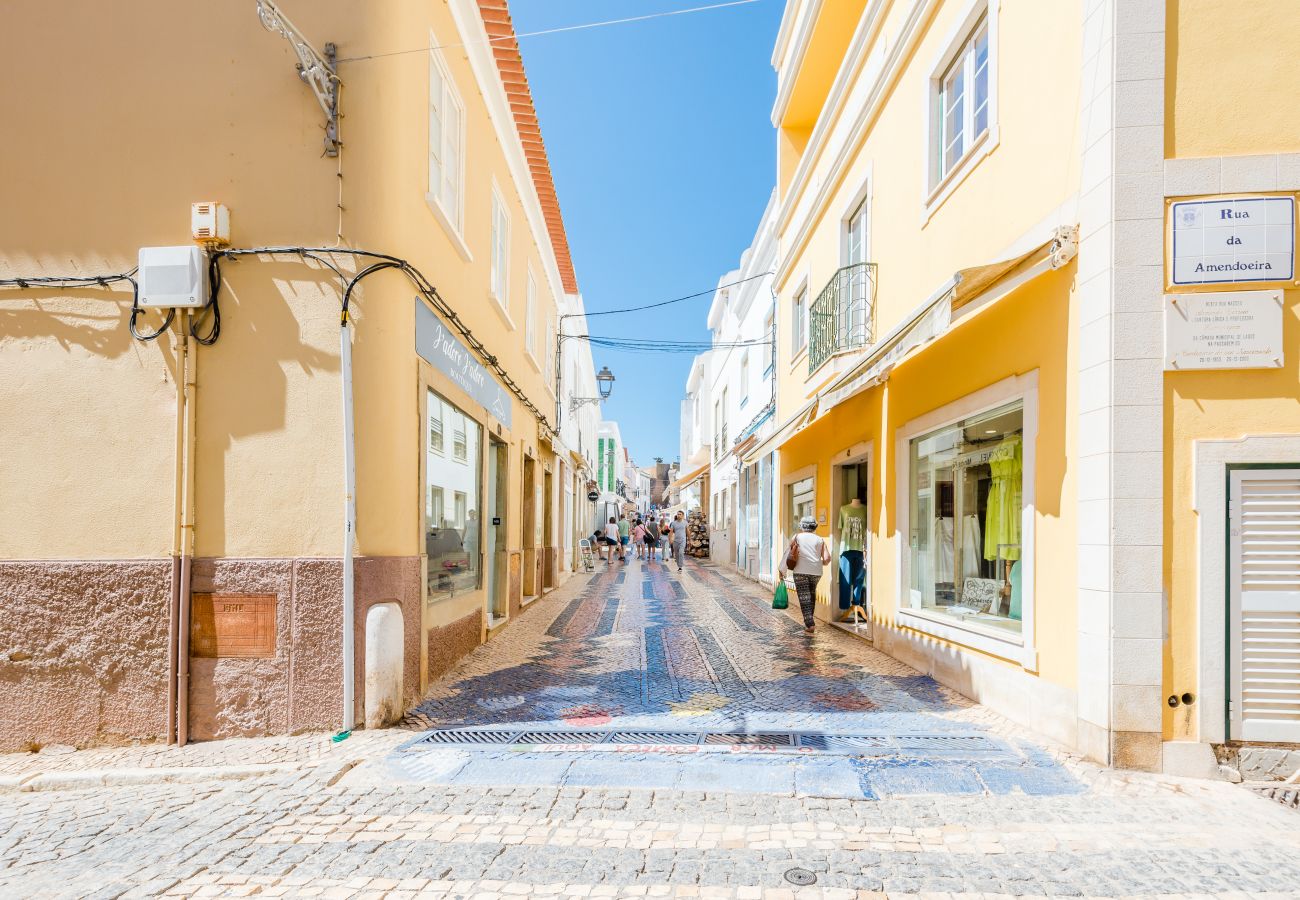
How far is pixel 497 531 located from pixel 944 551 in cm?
559

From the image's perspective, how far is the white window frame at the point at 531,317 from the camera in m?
11.9

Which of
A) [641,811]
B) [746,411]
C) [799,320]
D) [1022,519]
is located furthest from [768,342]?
[641,811]

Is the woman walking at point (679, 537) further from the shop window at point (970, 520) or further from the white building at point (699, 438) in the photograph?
the shop window at point (970, 520)

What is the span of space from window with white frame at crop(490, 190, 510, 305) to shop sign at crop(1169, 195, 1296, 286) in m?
6.84

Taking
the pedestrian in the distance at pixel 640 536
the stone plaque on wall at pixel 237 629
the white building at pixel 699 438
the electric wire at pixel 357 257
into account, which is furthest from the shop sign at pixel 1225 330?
the pedestrian in the distance at pixel 640 536

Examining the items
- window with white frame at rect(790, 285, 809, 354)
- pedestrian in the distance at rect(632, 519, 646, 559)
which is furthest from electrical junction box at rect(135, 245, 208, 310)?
pedestrian in the distance at rect(632, 519, 646, 559)

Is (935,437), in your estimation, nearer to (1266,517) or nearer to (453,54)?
(1266,517)

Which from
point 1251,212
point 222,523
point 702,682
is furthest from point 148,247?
point 1251,212

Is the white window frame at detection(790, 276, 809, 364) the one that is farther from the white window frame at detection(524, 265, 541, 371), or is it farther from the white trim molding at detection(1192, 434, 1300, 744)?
the white trim molding at detection(1192, 434, 1300, 744)

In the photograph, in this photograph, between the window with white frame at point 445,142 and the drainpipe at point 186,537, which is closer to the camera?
the drainpipe at point 186,537

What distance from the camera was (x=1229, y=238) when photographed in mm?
4406

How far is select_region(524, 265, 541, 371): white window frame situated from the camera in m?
11.9

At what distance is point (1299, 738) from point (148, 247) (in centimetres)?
832

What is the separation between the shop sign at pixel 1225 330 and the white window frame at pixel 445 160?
564cm
